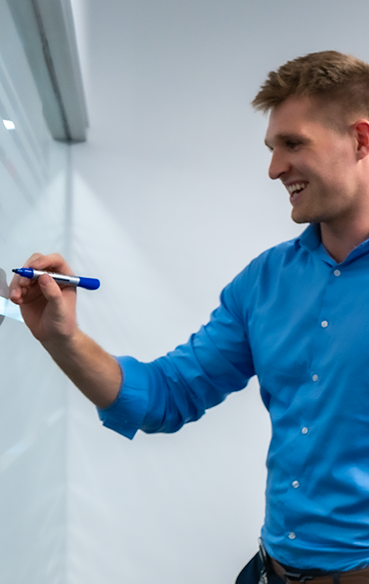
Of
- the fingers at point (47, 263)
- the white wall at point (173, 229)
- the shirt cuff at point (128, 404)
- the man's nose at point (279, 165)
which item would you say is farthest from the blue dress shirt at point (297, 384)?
the white wall at point (173, 229)

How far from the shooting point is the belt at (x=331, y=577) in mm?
909

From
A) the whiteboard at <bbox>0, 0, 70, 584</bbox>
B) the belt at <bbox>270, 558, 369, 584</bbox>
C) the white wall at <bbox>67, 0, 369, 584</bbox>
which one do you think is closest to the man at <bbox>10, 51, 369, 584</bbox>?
the belt at <bbox>270, 558, 369, 584</bbox>

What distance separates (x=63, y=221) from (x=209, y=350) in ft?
2.86

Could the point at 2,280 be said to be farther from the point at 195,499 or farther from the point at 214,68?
the point at 214,68

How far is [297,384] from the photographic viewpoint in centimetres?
108

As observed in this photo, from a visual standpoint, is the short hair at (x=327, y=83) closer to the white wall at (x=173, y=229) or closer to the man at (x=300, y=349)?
the man at (x=300, y=349)

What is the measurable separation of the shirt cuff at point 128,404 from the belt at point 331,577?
1.25 ft

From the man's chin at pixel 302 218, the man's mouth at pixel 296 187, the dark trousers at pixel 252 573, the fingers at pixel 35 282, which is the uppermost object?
the fingers at pixel 35 282

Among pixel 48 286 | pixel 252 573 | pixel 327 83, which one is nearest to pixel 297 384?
pixel 252 573

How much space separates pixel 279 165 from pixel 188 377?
1.59ft

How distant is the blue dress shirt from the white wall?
68 cm

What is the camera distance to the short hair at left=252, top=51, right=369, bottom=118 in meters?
1.19

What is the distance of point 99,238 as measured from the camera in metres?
1.95

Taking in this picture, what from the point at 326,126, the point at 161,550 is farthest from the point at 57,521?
the point at 326,126
